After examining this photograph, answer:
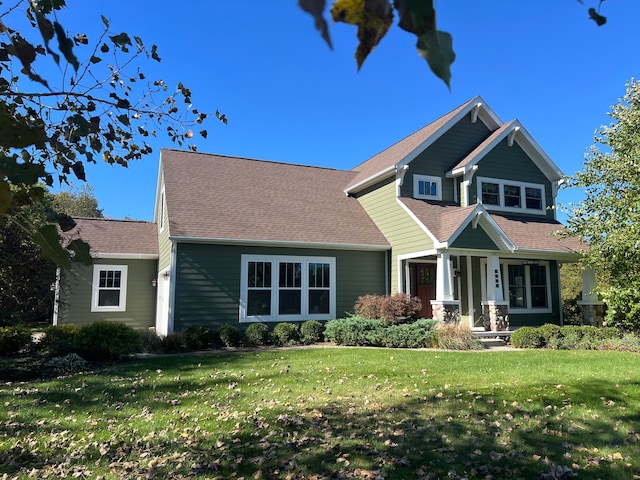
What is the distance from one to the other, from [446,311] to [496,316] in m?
2.07

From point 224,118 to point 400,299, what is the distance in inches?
430

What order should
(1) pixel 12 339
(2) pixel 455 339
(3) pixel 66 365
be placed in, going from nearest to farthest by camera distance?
(3) pixel 66 365
(1) pixel 12 339
(2) pixel 455 339

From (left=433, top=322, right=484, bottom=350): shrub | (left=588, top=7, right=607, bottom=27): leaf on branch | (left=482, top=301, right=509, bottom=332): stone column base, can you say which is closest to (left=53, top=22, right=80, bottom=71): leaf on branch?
(left=588, top=7, right=607, bottom=27): leaf on branch

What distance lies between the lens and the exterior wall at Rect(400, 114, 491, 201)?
17.0m

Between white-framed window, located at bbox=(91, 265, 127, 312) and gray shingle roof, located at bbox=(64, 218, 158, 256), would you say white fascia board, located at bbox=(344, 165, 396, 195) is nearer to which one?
gray shingle roof, located at bbox=(64, 218, 158, 256)

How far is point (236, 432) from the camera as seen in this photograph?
5.21 metres

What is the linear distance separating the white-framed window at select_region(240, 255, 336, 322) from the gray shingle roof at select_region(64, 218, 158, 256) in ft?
17.6

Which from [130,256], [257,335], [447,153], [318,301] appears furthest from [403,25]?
[130,256]

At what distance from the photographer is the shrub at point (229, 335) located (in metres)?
13.0

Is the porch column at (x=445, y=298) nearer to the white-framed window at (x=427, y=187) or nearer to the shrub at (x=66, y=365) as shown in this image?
the white-framed window at (x=427, y=187)

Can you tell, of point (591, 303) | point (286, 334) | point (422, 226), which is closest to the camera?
point (286, 334)

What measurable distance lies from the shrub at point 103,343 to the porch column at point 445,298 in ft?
28.5

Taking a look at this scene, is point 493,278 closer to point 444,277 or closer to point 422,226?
point 444,277

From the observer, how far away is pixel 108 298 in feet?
55.7
